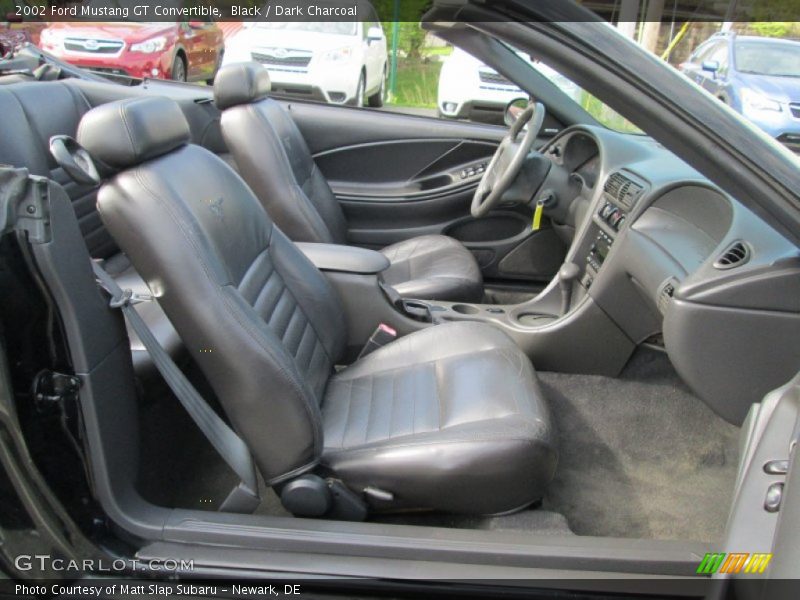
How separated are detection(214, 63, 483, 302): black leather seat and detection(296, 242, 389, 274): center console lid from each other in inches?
15.6

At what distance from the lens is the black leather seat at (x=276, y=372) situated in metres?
1.34

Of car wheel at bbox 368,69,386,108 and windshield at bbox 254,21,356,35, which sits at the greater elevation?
windshield at bbox 254,21,356,35

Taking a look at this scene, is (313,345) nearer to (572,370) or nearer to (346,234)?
(572,370)

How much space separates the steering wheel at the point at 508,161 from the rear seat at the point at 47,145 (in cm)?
130

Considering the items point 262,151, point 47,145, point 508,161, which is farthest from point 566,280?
point 47,145

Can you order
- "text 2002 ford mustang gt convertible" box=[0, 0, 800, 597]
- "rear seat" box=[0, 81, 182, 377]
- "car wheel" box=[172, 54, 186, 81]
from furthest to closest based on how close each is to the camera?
"car wheel" box=[172, 54, 186, 81], "rear seat" box=[0, 81, 182, 377], "text 2002 ford mustang gt convertible" box=[0, 0, 800, 597]

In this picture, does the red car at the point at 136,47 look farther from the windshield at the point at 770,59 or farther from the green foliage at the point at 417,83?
the windshield at the point at 770,59

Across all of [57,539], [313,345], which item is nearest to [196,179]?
[313,345]

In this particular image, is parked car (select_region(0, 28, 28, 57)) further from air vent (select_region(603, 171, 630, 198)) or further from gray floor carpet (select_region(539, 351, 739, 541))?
gray floor carpet (select_region(539, 351, 739, 541))

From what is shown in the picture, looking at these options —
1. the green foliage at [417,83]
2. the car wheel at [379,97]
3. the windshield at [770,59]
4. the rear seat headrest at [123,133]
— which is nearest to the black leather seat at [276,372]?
the rear seat headrest at [123,133]

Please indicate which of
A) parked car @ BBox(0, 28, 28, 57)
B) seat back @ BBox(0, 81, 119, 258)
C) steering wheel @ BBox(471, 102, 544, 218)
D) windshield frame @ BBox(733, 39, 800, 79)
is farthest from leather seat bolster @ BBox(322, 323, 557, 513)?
windshield frame @ BBox(733, 39, 800, 79)

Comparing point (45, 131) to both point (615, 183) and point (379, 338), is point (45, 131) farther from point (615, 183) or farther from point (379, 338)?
point (615, 183)

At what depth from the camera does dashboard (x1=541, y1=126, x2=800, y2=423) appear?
1.43 metres

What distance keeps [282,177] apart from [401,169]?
93 centimetres
